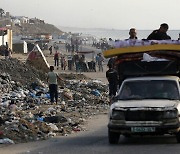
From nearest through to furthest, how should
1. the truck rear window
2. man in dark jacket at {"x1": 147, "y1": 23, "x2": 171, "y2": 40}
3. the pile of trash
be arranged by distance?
the truck rear window → the pile of trash → man in dark jacket at {"x1": 147, "y1": 23, "x2": 171, "y2": 40}

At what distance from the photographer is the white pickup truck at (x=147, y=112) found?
1431cm

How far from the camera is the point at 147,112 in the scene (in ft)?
47.0

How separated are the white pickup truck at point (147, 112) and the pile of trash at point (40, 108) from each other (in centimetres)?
292

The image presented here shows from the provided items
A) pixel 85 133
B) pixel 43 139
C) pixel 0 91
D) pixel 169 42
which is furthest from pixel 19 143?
pixel 0 91

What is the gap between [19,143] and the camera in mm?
16016

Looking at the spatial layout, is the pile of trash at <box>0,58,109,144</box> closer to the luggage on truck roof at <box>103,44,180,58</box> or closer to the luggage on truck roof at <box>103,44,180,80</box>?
the luggage on truck roof at <box>103,44,180,80</box>

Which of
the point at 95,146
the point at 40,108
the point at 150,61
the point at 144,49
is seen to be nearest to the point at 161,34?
the point at 144,49

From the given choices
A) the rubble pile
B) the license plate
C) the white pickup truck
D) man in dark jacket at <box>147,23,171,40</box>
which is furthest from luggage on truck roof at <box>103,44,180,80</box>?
the rubble pile

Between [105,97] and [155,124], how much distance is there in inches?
658

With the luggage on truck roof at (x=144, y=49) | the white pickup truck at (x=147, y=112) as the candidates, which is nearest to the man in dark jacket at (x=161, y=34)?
the luggage on truck roof at (x=144, y=49)

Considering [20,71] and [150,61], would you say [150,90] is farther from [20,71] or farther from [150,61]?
[20,71]

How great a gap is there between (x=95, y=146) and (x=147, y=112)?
1623 millimetres

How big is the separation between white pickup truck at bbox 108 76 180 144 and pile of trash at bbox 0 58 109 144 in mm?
2923

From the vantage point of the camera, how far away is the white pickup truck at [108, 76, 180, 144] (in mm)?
14312
